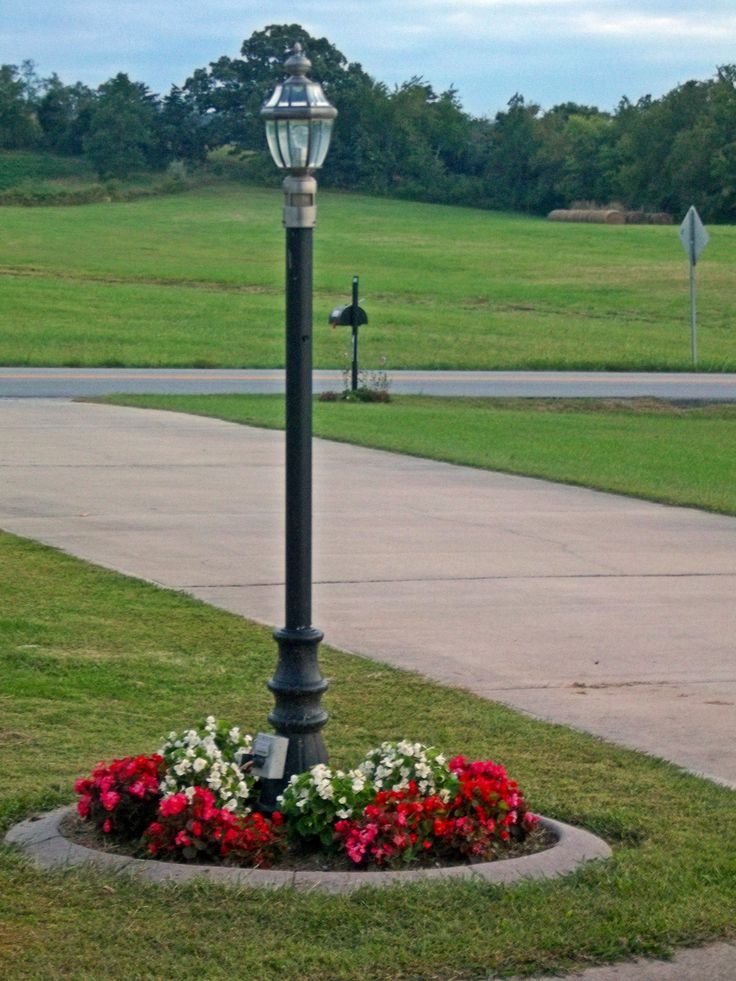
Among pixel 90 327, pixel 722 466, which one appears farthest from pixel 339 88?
pixel 722 466

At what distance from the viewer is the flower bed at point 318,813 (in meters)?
4.80

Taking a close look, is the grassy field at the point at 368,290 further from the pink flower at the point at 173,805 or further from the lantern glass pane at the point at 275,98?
the pink flower at the point at 173,805

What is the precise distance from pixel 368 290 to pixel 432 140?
59584 millimetres

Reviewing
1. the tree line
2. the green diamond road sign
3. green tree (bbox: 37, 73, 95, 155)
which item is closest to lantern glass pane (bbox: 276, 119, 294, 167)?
the green diamond road sign

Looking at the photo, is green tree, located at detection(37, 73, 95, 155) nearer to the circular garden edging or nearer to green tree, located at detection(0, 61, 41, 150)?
green tree, located at detection(0, 61, 41, 150)

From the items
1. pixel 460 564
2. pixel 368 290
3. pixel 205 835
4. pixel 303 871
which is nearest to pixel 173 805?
pixel 205 835

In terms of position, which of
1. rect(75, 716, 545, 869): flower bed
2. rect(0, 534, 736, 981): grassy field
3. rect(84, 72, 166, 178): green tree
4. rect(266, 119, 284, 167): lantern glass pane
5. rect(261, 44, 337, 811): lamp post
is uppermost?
rect(84, 72, 166, 178): green tree

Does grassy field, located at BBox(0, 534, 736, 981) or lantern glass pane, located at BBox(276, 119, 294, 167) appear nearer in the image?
grassy field, located at BBox(0, 534, 736, 981)

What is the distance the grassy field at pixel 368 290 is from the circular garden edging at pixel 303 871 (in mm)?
25518

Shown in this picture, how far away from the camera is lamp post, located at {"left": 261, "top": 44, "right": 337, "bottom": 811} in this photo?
5.01m

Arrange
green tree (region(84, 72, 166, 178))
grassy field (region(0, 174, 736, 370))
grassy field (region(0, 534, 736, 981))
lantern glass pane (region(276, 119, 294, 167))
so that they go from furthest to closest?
green tree (region(84, 72, 166, 178)) < grassy field (region(0, 174, 736, 370)) < lantern glass pane (region(276, 119, 294, 167)) < grassy field (region(0, 534, 736, 981))

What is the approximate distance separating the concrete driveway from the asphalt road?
340 inches

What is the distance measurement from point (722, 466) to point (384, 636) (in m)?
9.14

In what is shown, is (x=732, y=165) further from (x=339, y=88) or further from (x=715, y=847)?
(x=715, y=847)
